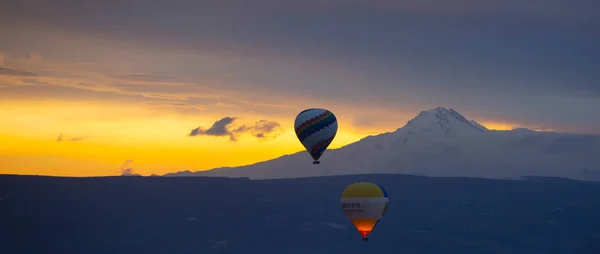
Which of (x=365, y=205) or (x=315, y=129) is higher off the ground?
(x=315, y=129)

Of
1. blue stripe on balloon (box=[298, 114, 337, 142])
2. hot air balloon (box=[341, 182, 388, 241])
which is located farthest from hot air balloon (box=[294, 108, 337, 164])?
hot air balloon (box=[341, 182, 388, 241])

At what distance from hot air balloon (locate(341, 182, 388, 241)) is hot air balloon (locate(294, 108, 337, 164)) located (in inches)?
322

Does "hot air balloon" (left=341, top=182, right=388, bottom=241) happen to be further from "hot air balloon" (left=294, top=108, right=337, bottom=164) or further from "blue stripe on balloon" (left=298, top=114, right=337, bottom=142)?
"blue stripe on balloon" (left=298, top=114, right=337, bottom=142)

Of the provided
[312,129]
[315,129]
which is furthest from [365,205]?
[312,129]

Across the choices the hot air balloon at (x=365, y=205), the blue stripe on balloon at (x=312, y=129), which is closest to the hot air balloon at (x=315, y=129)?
the blue stripe on balloon at (x=312, y=129)

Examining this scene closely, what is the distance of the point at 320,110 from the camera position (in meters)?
161

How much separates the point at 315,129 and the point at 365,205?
12.4 metres

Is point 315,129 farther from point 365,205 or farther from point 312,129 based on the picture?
point 365,205

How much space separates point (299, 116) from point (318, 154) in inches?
258

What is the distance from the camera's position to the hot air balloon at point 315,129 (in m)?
158

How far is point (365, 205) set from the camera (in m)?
159

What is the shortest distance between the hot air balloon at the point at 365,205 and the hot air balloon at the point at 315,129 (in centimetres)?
818

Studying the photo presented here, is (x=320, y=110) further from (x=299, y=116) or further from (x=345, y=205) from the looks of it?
(x=345, y=205)

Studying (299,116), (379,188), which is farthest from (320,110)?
(379,188)
